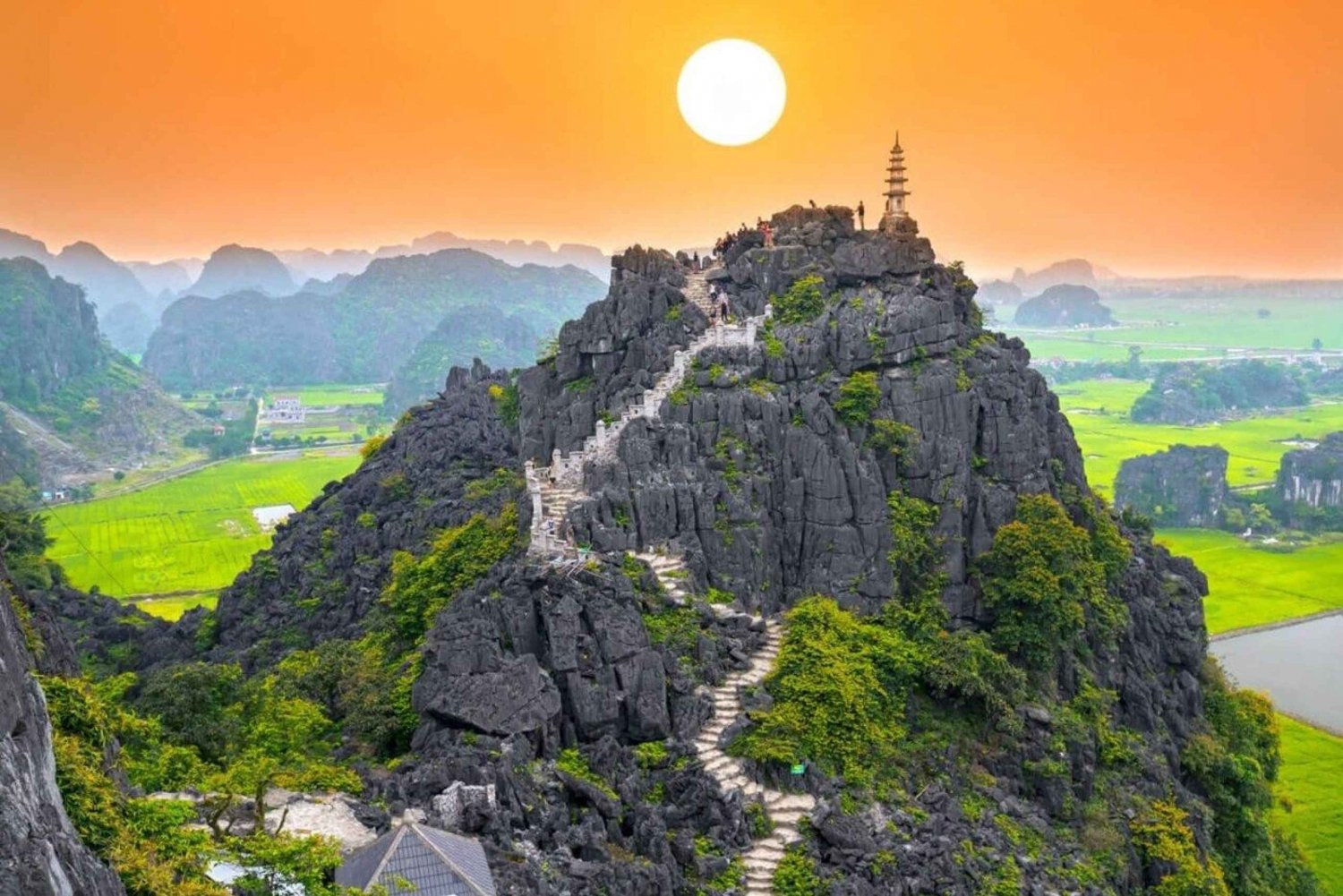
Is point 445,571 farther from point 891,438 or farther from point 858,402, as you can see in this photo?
point 891,438

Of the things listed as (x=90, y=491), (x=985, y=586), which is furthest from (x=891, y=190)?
(x=90, y=491)

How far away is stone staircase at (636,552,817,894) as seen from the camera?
93.6 ft

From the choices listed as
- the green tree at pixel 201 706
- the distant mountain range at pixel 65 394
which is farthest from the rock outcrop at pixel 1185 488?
the distant mountain range at pixel 65 394

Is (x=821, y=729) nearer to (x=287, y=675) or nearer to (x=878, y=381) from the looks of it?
(x=878, y=381)

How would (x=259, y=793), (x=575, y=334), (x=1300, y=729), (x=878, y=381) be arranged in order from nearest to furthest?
(x=259, y=793)
(x=878, y=381)
(x=575, y=334)
(x=1300, y=729)

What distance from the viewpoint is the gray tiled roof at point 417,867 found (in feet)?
66.9

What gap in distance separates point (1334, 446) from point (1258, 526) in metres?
16.6

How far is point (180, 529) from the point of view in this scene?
104m

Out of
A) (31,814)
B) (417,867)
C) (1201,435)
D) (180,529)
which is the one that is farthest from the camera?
(1201,435)

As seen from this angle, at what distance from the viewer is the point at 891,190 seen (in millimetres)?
52281

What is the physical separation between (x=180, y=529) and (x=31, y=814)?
95302 millimetres

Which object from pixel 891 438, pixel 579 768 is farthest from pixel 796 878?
pixel 891 438

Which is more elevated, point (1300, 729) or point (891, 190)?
point (891, 190)

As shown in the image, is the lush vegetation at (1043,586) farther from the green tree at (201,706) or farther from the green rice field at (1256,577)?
the green rice field at (1256,577)
